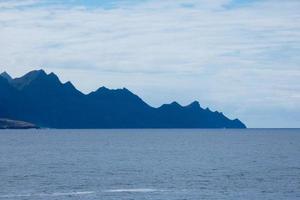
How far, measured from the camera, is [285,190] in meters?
88.8

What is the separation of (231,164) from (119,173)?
34.4 m

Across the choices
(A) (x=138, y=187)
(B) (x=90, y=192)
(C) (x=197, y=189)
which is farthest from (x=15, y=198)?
(C) (x=197, y=189)

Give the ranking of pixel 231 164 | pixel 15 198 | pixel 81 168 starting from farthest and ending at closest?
pixel 231 164
pixel 81 168
pixel 15 198

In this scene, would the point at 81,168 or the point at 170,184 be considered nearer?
the point at 170,184

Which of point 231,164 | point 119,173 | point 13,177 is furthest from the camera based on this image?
point 231,164

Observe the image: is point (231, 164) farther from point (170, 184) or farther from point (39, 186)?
point (39, 186)

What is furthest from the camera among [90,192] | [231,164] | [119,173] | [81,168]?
[231,164]

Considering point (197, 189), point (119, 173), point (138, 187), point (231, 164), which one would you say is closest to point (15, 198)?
point (138, 187)

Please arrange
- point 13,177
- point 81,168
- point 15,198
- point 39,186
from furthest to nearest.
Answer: point 81,168, point 13,177, point 39,186, point 15,198

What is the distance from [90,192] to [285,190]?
27.4 meters

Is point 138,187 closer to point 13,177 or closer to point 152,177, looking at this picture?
point 152,177

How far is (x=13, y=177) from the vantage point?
10081 cm

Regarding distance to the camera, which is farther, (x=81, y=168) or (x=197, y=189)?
(x=81, y=168)

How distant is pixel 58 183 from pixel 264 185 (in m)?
30.6
